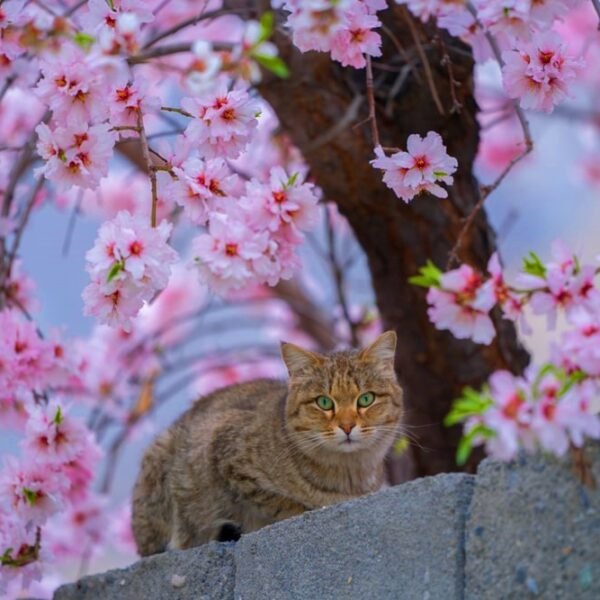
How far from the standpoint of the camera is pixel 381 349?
155 inches

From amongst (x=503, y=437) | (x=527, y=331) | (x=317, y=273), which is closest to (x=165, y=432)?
(x=527, y=331)

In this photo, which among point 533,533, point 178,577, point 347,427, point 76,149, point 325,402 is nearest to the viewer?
point 533,533

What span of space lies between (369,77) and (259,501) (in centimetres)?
130

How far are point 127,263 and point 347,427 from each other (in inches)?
44.0

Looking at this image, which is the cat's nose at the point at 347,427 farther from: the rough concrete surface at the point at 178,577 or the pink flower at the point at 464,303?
the pink flower at the point at 464,303

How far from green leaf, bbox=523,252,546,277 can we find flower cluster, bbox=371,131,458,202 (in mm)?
534

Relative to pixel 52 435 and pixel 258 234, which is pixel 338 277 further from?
pixel 258 234

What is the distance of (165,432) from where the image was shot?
4.23 m

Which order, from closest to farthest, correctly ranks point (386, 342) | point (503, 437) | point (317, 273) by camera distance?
point (503, 437) → point (386, 342) → point (317, 273)

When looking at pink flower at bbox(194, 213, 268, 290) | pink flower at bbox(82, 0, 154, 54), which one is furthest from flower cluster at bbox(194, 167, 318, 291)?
pink flower at bbox(82, 0, 154, 54)

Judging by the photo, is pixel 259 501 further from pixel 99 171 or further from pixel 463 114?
pixel 463 114

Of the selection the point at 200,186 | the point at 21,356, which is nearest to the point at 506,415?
the point at 200,186

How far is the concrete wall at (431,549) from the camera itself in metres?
2.26

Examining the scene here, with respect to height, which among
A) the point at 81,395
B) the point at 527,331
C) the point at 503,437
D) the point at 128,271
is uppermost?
the point at 81,395
